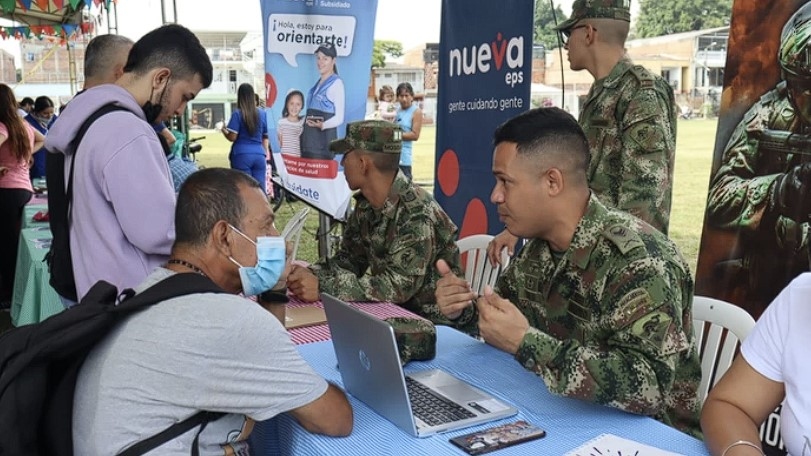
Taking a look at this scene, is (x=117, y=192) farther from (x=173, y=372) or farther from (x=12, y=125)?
(x=12, y=125)

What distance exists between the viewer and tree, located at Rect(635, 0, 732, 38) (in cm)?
666

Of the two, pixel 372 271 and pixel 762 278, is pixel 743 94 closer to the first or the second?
pixel 762 278

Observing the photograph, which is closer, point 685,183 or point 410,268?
point 410,268

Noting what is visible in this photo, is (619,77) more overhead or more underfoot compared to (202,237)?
more overhead

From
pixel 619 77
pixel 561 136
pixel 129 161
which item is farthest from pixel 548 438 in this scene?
pixel 619 77

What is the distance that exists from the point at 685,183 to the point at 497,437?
967 centimetres

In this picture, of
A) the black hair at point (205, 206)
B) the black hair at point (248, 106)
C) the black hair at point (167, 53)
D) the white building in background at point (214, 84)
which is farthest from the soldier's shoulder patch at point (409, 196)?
the white building in background at point (214, 84)

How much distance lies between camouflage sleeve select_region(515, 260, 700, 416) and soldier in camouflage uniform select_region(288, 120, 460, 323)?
1010 millimetres

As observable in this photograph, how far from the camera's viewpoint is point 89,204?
194 cm

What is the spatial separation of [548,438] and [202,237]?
0.74 metres

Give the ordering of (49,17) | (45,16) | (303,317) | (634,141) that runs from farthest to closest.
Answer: (49,17) < (45,16) < (634,141) < (303,317)

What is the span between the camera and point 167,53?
2.06 meters

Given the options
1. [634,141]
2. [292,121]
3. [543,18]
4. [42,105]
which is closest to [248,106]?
[292,121]

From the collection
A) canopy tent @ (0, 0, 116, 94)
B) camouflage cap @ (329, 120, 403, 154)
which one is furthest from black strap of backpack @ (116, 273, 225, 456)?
canopy tent @ (0, 0, 116, 94)
